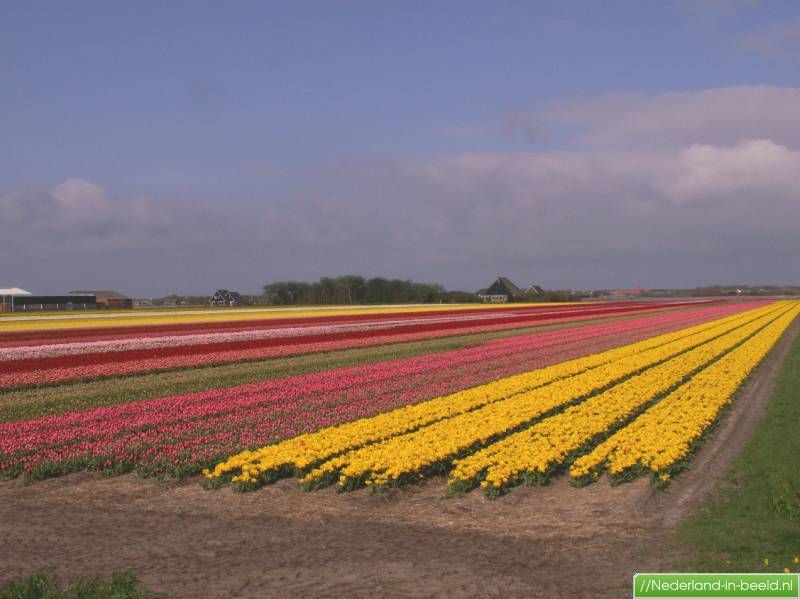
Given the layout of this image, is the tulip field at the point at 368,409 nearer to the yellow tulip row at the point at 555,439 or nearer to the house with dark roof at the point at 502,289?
the yellow tulip row at the point at 555,439

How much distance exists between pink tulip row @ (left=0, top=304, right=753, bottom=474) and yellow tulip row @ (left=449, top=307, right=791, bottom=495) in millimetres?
3580

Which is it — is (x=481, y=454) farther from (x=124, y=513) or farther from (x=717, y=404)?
(x=717, y=404)

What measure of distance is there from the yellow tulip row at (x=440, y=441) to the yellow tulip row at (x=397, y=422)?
0.79 ft

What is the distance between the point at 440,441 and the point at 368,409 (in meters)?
4.00

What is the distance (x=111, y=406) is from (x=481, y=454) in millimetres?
9026

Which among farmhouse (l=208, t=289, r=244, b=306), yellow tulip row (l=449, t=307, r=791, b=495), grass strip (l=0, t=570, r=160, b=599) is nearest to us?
grass strip (l=0, t=570, r=160, b=599)

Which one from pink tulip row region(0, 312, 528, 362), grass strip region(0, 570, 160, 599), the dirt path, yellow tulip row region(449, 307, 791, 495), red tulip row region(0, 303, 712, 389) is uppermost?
pink tulip row region(0, 312, 528, 362)

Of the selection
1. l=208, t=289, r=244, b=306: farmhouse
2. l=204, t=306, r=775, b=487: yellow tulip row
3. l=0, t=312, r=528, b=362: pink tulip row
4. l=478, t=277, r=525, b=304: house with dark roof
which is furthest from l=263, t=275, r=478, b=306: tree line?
l=204, t=306, r=775, b=487: yellow tulip row

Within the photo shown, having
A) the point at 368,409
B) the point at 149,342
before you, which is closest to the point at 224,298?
the point at 149,342

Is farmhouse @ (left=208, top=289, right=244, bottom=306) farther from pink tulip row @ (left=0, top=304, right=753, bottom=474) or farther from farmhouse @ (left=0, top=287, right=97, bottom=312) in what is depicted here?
pink tulip row @ (left=0, top=304, right=753, bottom=474)

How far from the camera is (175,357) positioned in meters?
28.1

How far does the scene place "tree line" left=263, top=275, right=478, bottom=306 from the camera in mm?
123000

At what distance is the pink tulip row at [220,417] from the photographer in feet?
41.1

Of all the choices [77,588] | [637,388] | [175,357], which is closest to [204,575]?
[77,588]
